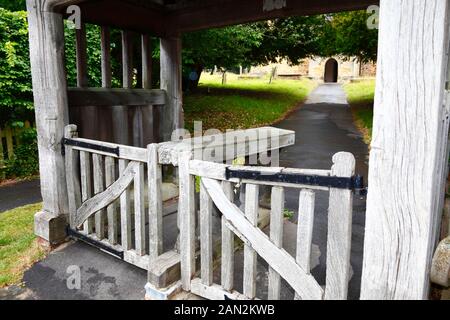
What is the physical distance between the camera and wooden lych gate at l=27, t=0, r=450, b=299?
185 cm

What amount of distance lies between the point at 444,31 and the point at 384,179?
0.77 metres

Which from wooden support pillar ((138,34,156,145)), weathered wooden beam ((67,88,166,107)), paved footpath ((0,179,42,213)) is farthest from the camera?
paved footpath ((0,179,42,213))

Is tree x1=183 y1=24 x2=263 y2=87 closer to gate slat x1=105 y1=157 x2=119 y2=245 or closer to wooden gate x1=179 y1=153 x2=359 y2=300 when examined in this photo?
gate slat x1=105 y1=157 x2=119 y2=245

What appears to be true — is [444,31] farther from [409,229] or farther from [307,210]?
[307,210]

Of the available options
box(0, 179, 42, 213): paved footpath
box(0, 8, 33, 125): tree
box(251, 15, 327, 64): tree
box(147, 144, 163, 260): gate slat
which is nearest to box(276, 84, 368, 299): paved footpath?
box(147, 144, 163, 260): gate slat

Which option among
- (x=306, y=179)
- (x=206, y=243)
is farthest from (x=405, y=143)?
(x=206, y=243)

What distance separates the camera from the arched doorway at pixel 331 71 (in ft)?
126

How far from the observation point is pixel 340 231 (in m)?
2.15

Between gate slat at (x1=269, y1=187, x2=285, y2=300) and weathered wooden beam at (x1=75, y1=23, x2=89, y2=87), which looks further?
weathered wooden beam at (x1=75, y1=23, x2=89, y2=87)

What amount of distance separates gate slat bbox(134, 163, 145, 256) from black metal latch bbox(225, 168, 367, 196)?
919 mm

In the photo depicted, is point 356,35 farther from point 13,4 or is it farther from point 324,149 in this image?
point 13,4

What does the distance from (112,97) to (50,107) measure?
2.94 feet

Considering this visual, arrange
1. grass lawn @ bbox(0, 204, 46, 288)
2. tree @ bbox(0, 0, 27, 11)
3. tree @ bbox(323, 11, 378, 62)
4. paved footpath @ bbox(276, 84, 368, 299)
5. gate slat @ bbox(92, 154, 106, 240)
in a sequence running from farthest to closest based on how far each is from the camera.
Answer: tree @ bbox(323, 11, 378, 62), tree @ bbox(0, 0, 27, 11), paved footpath @ bbox(276, 84, 368, 299), gate slat @ bbox(92, 154, 106, 240), grass lawn @ bbox(0, 204, 46, 288)
